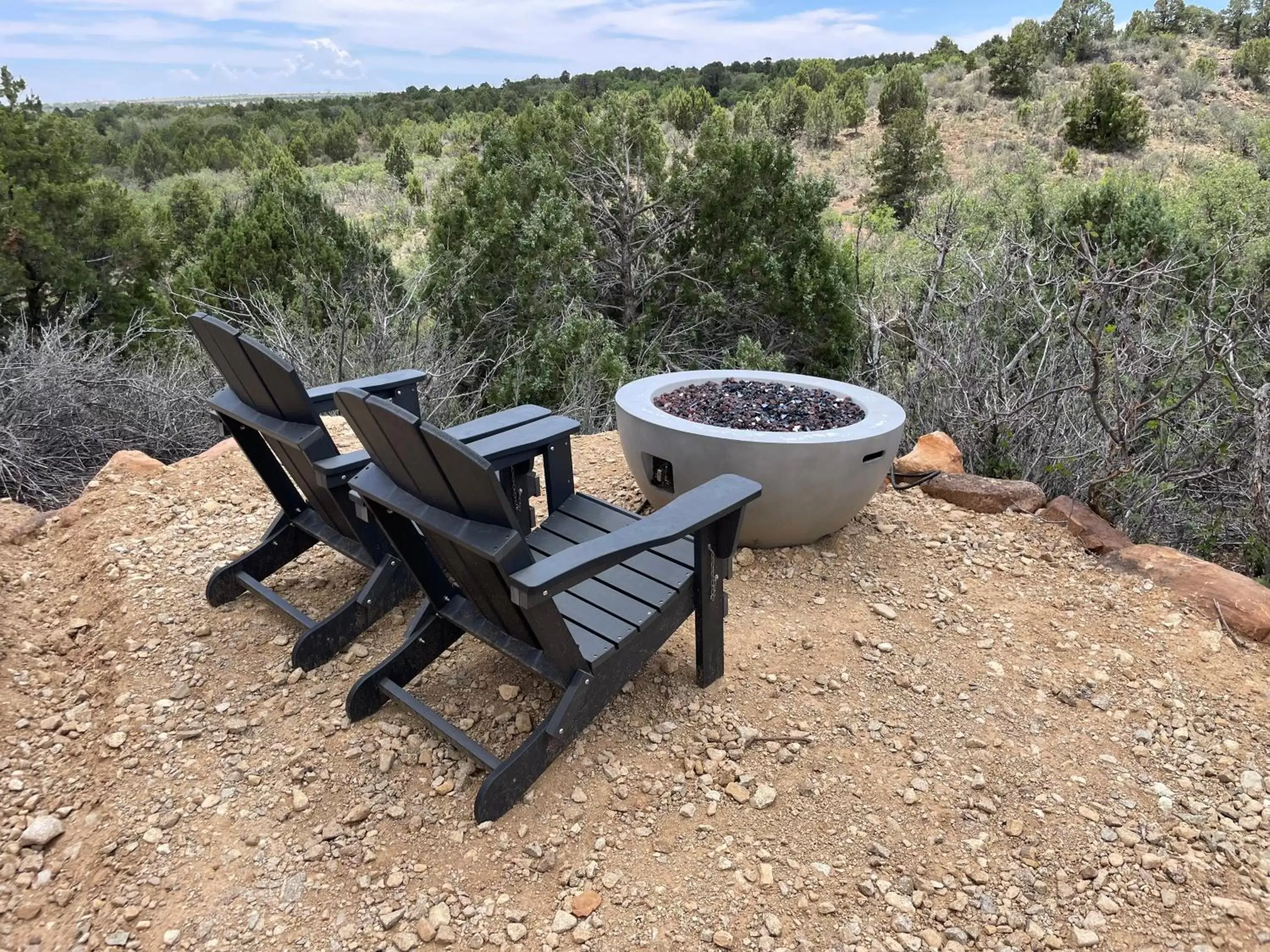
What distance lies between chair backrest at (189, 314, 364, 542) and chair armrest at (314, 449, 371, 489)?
0.8 inches

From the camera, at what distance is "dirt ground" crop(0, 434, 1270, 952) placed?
5.92ft

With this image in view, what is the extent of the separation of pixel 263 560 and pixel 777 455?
1918 millimetres

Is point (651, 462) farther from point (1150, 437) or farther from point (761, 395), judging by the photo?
point (1150, 437)

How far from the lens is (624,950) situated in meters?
1.73

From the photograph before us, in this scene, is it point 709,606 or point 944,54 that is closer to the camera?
point 709,606

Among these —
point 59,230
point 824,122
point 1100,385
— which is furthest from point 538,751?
point 824,122

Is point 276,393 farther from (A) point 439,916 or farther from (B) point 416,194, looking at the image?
(B) point 416,194

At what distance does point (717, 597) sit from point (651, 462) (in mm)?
942

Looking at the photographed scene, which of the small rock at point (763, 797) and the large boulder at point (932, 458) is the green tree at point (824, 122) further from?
the small rock at point (763, 797)

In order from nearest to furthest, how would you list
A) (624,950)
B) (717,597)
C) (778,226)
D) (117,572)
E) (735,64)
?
(624,950), (717,597), (117,572), (778,226), (735,64)

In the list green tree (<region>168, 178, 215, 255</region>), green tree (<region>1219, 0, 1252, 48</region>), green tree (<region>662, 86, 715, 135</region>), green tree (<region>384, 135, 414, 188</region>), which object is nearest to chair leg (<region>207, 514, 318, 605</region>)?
green tree (<region>168, 178, 215, 255</region>)

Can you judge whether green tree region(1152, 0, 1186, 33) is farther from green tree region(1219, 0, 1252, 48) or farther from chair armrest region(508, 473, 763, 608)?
chair armrest region(508, 473, 763, 608)

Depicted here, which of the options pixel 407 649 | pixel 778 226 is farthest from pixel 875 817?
pixel 778 226

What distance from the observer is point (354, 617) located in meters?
2.65
